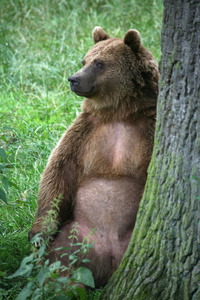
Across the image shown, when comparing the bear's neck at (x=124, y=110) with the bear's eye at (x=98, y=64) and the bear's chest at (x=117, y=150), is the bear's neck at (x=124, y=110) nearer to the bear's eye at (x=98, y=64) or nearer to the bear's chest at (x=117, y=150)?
the bear's chest at (x=117, y=150)

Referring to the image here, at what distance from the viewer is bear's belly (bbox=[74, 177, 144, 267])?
3.97 metres

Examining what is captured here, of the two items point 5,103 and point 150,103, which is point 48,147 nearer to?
point 5,103

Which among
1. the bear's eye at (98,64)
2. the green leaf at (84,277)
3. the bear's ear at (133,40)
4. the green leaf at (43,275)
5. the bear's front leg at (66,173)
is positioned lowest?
Answer: the green leaf at (84,277)

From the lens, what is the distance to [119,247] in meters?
3.95

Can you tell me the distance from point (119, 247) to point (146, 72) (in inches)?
58.4

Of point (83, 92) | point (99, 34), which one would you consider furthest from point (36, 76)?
point (83, 92)

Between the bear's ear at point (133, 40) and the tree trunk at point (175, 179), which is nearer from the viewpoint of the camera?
the tree trunk at point (175, 179)

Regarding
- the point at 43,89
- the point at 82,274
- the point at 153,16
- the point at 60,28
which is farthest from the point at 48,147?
the point at 153,16

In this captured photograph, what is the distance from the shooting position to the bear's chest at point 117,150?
13.1 feet

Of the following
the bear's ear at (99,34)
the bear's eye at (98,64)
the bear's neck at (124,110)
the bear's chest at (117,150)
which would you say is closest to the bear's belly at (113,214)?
the bear's chest at (117,150)

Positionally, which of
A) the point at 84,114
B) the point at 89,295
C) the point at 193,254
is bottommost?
the point at 89,295

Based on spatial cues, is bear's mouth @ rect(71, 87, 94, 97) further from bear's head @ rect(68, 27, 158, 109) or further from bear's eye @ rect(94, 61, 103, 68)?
bear's eye @ rect(94, 61, 103, 68)

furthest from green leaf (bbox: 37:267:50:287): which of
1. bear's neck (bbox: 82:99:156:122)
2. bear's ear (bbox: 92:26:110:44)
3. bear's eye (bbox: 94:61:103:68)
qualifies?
bear's ear (bbox: 92:26:110:44)

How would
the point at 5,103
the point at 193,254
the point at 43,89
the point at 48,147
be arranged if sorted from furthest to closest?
the point at 43,89 < the point at 5,103 < the point at 48,147 < the point at 193,254
